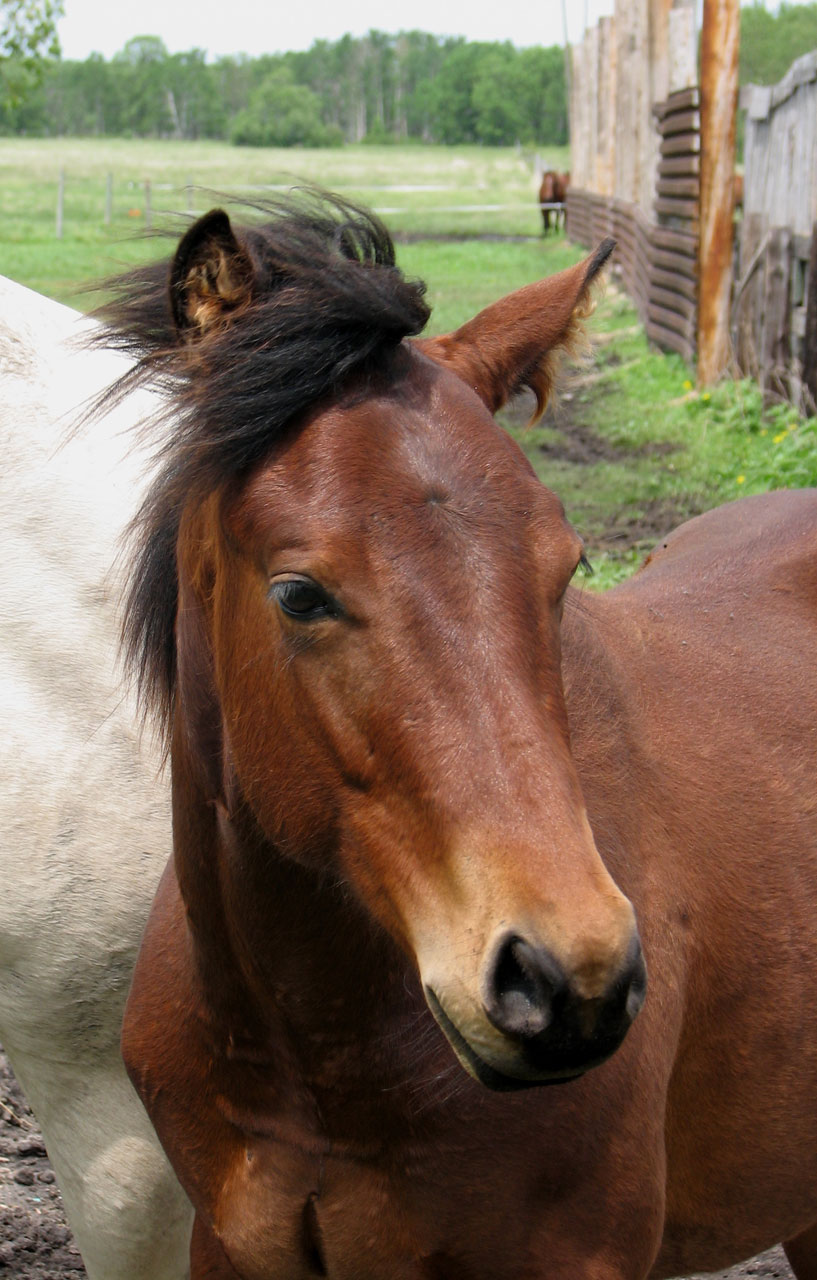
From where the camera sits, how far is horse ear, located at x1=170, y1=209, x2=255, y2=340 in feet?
5.95

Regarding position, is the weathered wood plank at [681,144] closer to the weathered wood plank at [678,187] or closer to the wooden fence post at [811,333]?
the weathered wood plank at [678,187]

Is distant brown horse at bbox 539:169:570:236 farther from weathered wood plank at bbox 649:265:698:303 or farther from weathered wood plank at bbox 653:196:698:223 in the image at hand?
weathered wood plank at bbox 649:265:698:303

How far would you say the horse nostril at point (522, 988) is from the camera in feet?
4.70

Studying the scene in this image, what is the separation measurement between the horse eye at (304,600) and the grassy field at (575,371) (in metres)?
0.78

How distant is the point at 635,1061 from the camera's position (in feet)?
6.64

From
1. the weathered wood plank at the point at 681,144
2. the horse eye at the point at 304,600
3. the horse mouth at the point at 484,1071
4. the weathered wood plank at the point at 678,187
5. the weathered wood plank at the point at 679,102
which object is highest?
the weathered wood plank at the point at 679,102

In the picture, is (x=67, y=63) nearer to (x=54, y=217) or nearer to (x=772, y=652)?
(x=54, y=217)

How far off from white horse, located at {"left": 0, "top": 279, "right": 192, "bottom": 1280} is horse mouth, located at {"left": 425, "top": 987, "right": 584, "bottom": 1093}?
1227 millimetres

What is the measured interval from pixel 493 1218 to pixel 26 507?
1.66m

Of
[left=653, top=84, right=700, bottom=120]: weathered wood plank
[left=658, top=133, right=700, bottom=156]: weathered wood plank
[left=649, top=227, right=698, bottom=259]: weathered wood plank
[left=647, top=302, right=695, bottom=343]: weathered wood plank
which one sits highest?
[left=653, top=84, right=700, bottom=120]: weathered wood plank

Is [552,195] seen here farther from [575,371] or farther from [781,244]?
[575,371]

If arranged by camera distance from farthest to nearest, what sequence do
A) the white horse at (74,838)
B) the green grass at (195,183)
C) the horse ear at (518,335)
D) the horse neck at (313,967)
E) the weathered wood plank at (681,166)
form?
the green grass at (195,183) < the weathered wood plank at (681,166) < the white horse at (74,838) < the horse ear at (518,335) < the horse neck at (313,967)

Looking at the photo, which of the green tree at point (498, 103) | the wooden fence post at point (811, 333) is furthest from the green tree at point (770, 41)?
the wooden fence post at point (811, 333)

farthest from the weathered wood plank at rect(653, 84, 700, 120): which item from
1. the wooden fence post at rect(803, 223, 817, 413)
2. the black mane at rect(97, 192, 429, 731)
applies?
the black mane at rect(97, 192, 429, 731)
